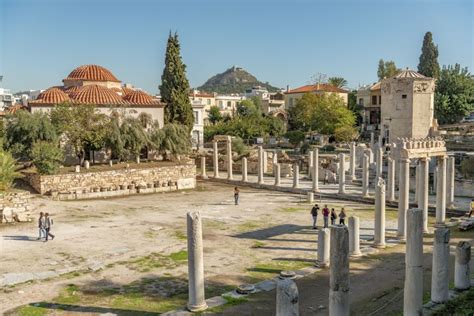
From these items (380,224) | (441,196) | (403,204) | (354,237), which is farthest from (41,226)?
(441,196)

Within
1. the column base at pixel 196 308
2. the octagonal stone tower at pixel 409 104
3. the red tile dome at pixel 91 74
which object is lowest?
the column base at pixel 196 308

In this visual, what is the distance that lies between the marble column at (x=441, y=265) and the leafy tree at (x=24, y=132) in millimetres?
25170

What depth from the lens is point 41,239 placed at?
692 inches

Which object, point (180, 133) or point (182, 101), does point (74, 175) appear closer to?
point (180, 133)

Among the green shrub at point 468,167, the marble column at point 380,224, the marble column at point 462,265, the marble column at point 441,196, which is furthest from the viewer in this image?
the green shrub at point 468,167

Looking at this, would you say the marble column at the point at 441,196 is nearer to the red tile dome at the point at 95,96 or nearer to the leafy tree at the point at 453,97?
the red tile dome at the point at 95,96

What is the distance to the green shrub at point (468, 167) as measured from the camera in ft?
107

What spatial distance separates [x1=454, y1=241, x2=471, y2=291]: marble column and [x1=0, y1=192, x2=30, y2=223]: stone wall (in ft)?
53.7

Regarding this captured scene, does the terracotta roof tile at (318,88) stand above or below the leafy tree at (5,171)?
above

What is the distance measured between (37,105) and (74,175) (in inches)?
434

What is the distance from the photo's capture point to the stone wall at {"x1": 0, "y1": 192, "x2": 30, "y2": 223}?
2016 cm

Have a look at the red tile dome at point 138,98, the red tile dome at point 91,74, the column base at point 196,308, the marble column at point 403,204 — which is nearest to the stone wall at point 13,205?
the column base at point 196,308

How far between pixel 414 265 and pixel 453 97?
4708 cm

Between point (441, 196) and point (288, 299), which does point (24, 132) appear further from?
point (288, 299)
